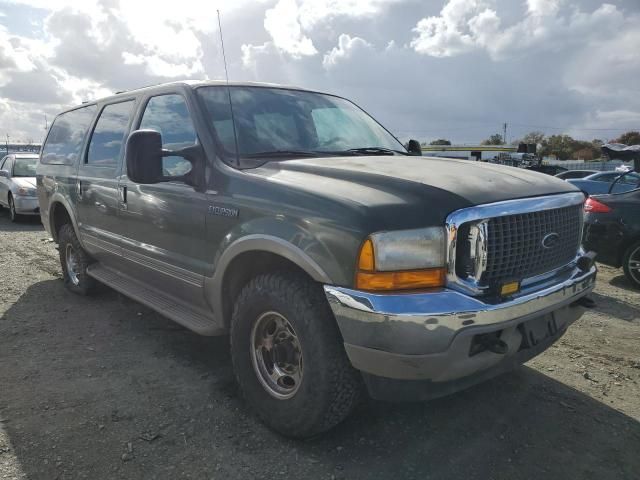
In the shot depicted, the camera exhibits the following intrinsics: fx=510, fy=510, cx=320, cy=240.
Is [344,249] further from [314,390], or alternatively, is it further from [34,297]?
[34,297]

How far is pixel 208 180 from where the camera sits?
3.09 meters

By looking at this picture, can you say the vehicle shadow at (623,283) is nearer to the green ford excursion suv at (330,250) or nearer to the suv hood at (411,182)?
the green ford excursion suv at (330,250)

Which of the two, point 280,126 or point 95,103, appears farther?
point 95,103

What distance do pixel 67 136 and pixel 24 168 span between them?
8.11m

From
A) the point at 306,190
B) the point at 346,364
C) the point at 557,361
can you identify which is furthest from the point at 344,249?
the point at 557,361

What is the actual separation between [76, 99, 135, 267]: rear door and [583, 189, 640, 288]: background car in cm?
517

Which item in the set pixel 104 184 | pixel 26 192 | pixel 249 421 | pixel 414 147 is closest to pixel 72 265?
pixel 104 184

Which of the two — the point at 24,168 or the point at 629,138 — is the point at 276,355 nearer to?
the point at 24,168

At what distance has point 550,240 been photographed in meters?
2.65

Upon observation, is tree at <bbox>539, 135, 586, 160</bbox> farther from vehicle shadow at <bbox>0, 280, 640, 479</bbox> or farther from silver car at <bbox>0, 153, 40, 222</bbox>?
vehicle shadow at <bbox>0, 280, 640, 479</bbox>

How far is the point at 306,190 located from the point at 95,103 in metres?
3.46

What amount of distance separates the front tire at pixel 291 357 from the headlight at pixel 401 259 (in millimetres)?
345

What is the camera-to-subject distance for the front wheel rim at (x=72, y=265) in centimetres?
546

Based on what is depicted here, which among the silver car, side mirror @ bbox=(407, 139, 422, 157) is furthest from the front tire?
the silver car
